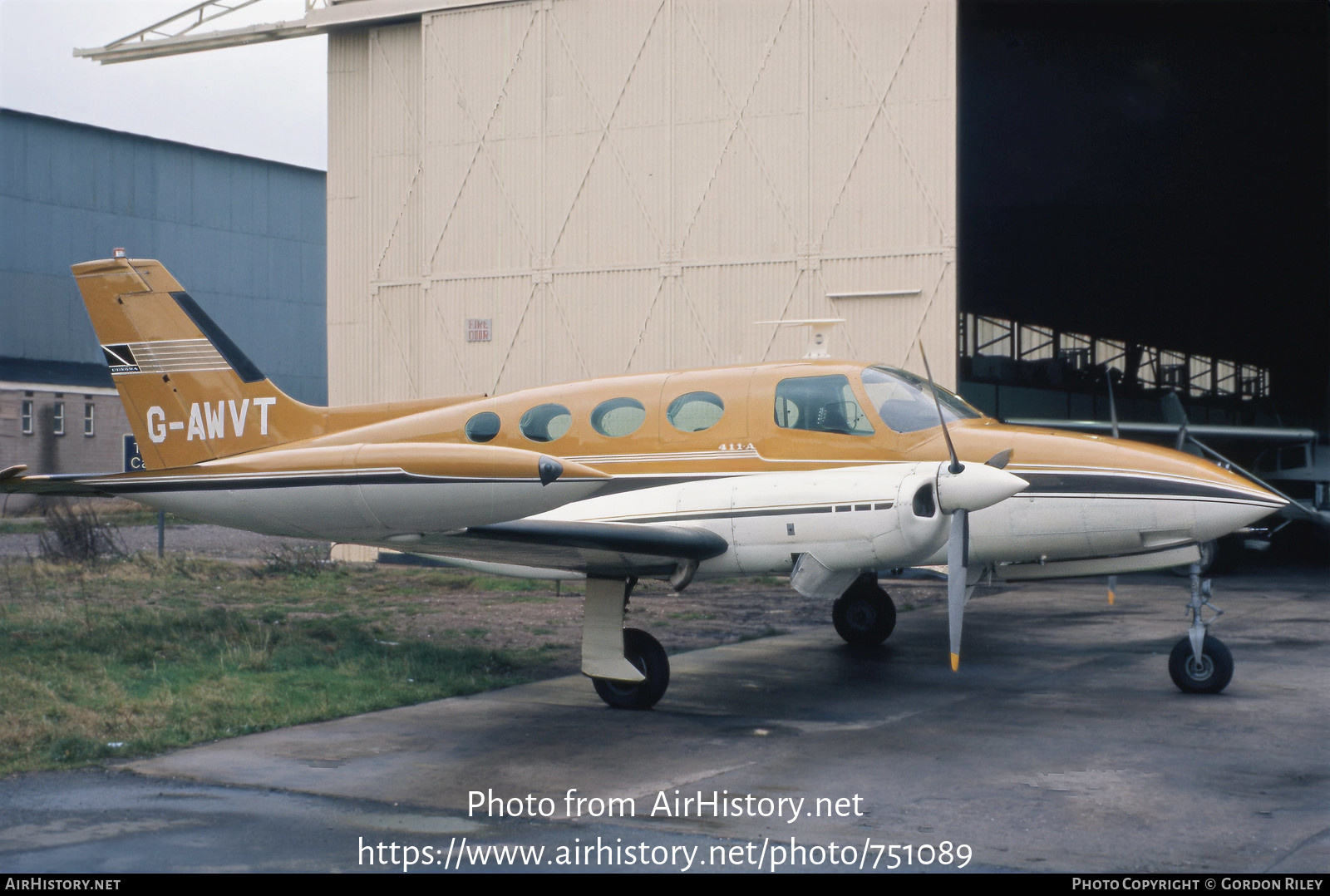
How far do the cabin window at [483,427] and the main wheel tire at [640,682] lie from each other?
2.54 meters

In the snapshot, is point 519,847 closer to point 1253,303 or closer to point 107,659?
point 107,659

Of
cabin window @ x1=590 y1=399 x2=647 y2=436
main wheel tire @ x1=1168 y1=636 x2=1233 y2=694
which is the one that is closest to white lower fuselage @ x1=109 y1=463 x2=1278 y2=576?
cabin window @ x1=590 y1=399 x2=647 y2=436

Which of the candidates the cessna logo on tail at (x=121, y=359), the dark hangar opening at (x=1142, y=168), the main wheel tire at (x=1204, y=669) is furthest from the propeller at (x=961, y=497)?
the dark hangar opening at (x=1142, y=168)

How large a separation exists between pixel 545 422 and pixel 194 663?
4042 mm

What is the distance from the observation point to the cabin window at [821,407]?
33.2 ft

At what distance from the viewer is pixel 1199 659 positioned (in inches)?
387

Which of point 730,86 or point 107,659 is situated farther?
point 730,86

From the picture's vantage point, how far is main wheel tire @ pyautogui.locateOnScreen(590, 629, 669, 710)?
955cm

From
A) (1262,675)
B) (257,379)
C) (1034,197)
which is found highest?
(1034,197)

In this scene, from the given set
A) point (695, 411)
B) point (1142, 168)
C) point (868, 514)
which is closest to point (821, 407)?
point (695, 411)

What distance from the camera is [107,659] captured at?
11102 mm

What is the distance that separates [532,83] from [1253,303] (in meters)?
24.7

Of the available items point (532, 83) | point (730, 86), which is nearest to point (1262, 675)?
point (730, 86)

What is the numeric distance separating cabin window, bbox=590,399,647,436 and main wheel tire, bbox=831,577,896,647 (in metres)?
3.42
